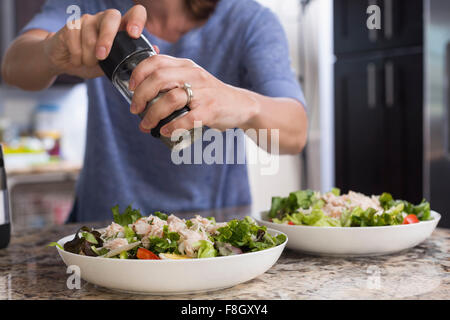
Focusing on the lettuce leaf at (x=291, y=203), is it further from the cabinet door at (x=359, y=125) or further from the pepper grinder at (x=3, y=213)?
the cabinet door at (x=359, y=125)

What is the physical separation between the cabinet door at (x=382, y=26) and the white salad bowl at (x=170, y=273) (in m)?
2.05

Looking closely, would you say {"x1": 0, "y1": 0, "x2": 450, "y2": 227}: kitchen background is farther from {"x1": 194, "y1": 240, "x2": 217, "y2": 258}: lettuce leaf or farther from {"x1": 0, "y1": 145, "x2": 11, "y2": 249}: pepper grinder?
{"x1": 194, "y1": 240, "x2": 217, "y2": 258}: lettuce leaf

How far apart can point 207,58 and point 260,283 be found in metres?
0.63

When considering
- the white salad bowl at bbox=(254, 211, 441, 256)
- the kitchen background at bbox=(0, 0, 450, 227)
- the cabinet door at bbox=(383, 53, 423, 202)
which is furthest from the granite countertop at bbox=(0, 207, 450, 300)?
the cabinet door at bbox=(383, 53, 423, 202)

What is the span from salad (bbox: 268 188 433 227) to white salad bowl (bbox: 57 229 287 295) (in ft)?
0.74

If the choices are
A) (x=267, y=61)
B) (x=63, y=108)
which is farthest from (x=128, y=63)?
(x=63, y=108)

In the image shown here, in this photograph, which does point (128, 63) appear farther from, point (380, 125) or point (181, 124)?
point (380, 125)

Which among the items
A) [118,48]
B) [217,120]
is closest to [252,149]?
[217,120]

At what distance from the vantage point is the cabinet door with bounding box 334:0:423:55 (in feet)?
7.86

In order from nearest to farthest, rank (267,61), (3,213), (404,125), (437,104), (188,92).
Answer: (188,92), (3,213), (267,61), (437,104), (404,125)

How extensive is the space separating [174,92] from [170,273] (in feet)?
0.99

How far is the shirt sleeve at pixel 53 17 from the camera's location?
1.22 metres

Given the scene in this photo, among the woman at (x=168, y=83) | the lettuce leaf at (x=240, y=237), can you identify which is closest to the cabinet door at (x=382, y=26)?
the woman at (x=168, y=83)

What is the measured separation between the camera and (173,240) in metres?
0.67
